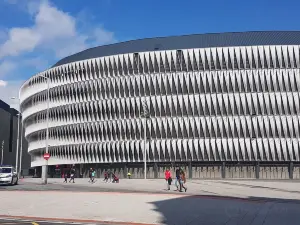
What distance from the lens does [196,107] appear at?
253 ft

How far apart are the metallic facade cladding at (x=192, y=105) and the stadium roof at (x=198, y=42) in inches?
149

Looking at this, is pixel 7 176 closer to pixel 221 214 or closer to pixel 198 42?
pixel 221 214

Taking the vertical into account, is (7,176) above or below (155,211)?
above

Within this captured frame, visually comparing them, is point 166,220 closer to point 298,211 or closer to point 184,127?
point 298,211

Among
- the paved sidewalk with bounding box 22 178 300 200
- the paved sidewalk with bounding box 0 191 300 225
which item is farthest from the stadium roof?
the paved sidewalk with bounding box 0 191 300 225

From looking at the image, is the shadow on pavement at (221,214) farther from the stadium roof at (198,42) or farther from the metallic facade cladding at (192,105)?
the stadium roof at (198,42)

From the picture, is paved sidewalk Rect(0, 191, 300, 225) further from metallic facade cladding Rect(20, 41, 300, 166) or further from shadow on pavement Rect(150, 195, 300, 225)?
metallic facade cladding Rect(20, 41, 300, 166)

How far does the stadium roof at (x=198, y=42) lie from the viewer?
79125 millimetres

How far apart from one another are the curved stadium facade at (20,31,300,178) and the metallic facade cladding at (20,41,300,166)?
0.18 meters

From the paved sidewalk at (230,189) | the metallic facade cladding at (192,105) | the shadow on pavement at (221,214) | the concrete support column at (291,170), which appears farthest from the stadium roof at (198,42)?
the shadow on pavement at (221,214)

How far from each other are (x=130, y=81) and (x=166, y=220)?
2556 inches

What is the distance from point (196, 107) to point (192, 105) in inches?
31.9

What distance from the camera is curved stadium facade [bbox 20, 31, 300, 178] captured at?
74875 millimetres

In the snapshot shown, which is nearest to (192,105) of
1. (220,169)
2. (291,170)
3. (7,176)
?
(220,169)
